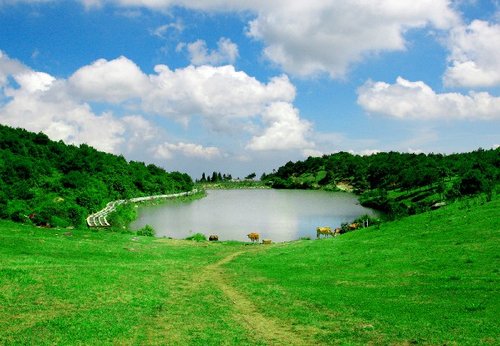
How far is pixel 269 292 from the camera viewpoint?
26.4 metres

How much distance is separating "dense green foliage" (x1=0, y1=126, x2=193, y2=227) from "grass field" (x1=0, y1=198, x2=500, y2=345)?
27.0 meters

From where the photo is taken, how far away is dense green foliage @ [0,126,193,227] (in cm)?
6781

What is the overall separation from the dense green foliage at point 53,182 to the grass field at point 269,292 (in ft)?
88.5

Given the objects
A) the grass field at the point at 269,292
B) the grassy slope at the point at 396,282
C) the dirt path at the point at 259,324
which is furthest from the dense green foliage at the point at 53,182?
the dirt path at the point at 259,324

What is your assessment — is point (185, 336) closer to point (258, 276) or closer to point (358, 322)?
point (358, 322)

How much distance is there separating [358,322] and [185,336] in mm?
8134

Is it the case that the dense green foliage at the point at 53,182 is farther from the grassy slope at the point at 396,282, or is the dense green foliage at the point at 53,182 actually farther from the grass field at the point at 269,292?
the grassy slope at the point at 396,282

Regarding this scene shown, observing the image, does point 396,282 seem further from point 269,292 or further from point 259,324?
point 259,324

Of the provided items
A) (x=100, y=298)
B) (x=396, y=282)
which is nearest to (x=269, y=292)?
(x=396, y=282)

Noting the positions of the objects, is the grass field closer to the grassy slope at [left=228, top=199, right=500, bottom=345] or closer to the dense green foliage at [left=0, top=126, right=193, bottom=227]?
the grassy slope at [left=228, top=199, right=500, bottom=345]

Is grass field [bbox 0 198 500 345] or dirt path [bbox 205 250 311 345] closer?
dirt path [bbox 205 250 311 345]

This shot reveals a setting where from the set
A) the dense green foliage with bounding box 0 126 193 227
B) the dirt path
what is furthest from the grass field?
the dense green foliage with bounding box 0 126 193 227

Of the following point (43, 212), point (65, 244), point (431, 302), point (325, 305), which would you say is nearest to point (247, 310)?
point (325, 305)

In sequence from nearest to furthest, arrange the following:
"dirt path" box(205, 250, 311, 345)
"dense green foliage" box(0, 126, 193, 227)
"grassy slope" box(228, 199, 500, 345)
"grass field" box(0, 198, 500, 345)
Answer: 1. "dirt path" box(205, 250, 311, 345)
2. "grass field" box(0, 198, 500, 345)
3. "grassy slope" box(228, 199, 500, 345)
4. "dense green foliage" box(0, 126, 193, 227)
